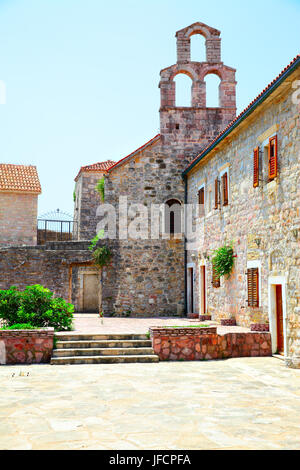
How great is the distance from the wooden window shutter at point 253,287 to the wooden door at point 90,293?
15365 millimetres

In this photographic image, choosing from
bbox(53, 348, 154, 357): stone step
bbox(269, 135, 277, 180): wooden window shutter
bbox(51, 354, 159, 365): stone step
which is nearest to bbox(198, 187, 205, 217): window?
bbox(269, 135, 277, 180): wooden window shutter

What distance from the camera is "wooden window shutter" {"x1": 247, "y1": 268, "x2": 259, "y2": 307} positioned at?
11.2 m

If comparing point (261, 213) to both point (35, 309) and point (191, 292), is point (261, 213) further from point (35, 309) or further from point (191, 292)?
point (191, 292)

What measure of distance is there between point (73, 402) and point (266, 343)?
5549mm

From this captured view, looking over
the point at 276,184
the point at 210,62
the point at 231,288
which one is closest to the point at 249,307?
the point at 231,288

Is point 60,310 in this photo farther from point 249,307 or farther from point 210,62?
point 210,62

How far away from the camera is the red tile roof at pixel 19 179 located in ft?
79.5

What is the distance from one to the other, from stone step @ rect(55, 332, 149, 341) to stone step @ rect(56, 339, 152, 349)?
16 cm

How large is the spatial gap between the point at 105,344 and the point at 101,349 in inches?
10.9

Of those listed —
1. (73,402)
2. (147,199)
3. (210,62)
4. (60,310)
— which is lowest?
(73,402)

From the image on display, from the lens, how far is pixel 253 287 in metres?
11.4

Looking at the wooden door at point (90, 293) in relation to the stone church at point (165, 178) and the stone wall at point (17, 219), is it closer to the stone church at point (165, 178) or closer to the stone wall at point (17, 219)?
the stone wall at point (17, 219)

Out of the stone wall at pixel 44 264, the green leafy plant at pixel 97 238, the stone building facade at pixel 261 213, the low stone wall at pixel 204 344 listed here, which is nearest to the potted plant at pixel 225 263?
the stone building facade at pixel 261 213

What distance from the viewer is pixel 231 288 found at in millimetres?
13133
